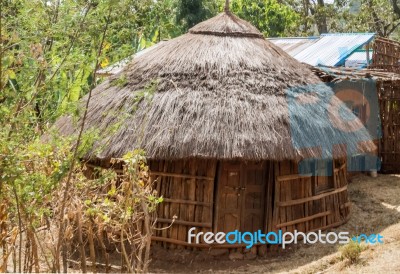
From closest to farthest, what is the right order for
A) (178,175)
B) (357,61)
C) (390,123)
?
(178,175) → (390,123) → (357,61)

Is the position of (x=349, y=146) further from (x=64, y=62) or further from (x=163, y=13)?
(x=163, y=13)

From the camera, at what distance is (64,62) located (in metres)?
6.04

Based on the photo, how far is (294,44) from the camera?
51.0ft

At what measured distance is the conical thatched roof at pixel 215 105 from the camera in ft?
31.7

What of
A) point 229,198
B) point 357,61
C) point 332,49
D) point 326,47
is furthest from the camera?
point 357,61

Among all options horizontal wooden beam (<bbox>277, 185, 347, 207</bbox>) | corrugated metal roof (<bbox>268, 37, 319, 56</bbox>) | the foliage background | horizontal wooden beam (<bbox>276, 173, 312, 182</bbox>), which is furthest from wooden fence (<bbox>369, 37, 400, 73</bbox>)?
the foliage background

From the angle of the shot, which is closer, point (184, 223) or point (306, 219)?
point (184, 223)

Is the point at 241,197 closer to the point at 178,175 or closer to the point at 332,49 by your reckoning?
the point at 178,175

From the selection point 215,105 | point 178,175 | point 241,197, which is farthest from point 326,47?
point 178,175

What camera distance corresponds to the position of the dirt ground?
8836 mm

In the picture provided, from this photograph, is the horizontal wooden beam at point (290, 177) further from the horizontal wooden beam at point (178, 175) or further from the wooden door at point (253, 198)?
the horizontal wooden beam at point (178, 175)

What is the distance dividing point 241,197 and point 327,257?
4.76 ft

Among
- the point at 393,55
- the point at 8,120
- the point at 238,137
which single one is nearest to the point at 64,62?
the point at 8,120

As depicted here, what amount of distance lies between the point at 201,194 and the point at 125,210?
3.77 metres
